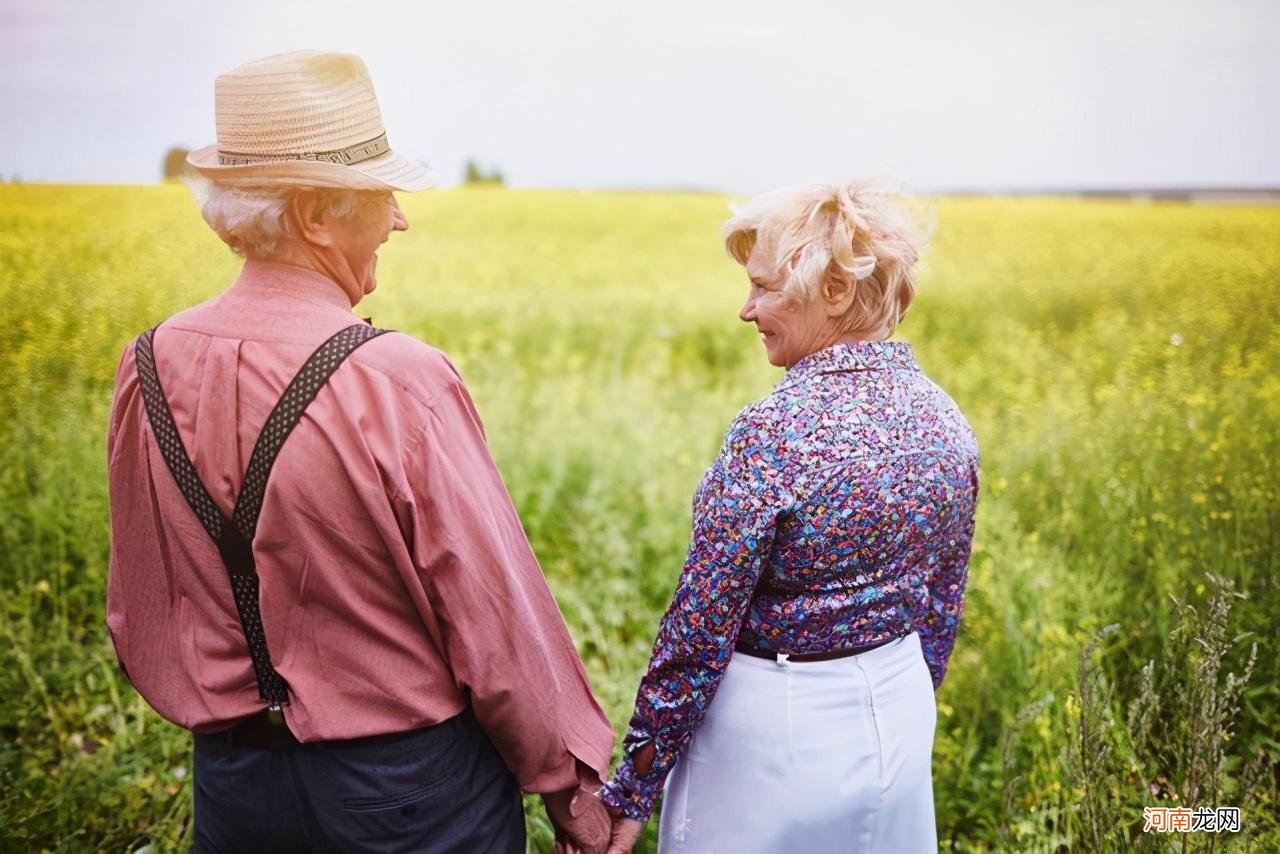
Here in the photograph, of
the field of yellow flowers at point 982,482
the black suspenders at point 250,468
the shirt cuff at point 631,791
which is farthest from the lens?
the field of yellow flowers at point 982,482

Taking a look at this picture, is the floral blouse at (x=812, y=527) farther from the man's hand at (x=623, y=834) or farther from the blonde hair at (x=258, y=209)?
the blonde hair at (x=258, y=209)

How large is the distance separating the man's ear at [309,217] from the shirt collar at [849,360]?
0.78 m

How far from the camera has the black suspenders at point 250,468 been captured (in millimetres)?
1359

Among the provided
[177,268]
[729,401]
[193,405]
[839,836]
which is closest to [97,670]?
[177,268]

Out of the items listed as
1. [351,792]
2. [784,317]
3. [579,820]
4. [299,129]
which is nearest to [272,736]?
[351,792]

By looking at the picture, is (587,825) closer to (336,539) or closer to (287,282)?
(336,539)

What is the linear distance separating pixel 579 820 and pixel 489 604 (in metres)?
0.49

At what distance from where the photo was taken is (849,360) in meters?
1.60

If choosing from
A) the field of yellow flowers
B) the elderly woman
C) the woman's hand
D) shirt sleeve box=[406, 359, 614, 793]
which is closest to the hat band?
shirt sleeve box=[406, 359, 614, 793]

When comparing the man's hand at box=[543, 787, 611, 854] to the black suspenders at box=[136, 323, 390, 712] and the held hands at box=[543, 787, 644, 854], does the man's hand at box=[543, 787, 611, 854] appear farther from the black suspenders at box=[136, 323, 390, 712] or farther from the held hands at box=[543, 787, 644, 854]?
the black suspenders at box=[136, 323, 390, 712]

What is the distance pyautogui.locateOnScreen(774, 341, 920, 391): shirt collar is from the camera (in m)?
1.60

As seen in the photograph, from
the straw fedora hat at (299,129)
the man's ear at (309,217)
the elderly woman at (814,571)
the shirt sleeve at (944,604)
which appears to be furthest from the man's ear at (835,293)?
the man's ear at (309,217)

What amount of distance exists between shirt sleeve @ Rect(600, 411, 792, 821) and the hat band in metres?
0.75

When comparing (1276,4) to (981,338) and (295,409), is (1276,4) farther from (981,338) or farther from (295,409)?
(295,409)
